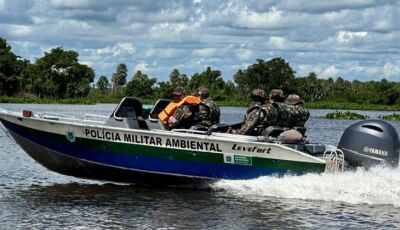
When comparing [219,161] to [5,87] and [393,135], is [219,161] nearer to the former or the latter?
[393,135]

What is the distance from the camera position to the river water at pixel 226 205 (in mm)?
11438

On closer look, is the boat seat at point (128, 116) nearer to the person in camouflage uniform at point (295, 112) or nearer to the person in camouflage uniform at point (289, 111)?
the person in camouflage uniform at point (289, 111)

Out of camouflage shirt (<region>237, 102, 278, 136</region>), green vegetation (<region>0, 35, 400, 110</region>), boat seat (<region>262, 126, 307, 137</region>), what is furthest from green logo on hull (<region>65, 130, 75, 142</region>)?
green vegetation (<region>0, 35, 400, 110</region>)

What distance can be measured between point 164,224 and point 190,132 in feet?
9.44

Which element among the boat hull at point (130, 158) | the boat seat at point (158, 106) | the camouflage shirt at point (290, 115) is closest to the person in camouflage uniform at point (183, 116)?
the boat seat at point (158, 106)

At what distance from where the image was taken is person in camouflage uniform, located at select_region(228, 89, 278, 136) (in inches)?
534

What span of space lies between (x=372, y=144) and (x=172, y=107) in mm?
4064

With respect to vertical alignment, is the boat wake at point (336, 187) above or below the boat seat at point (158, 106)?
below

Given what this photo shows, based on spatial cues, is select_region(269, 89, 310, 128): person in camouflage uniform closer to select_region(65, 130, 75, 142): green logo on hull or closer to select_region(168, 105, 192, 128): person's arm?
select_region(168, 105, 192, 128): person's arm

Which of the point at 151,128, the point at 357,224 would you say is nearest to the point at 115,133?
the point at 151,128

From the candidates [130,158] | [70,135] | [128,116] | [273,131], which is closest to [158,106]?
Result: [128,116]

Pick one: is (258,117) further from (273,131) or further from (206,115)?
(206,115)

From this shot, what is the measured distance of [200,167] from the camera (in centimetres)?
1352

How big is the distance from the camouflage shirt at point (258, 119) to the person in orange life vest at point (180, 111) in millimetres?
1060
